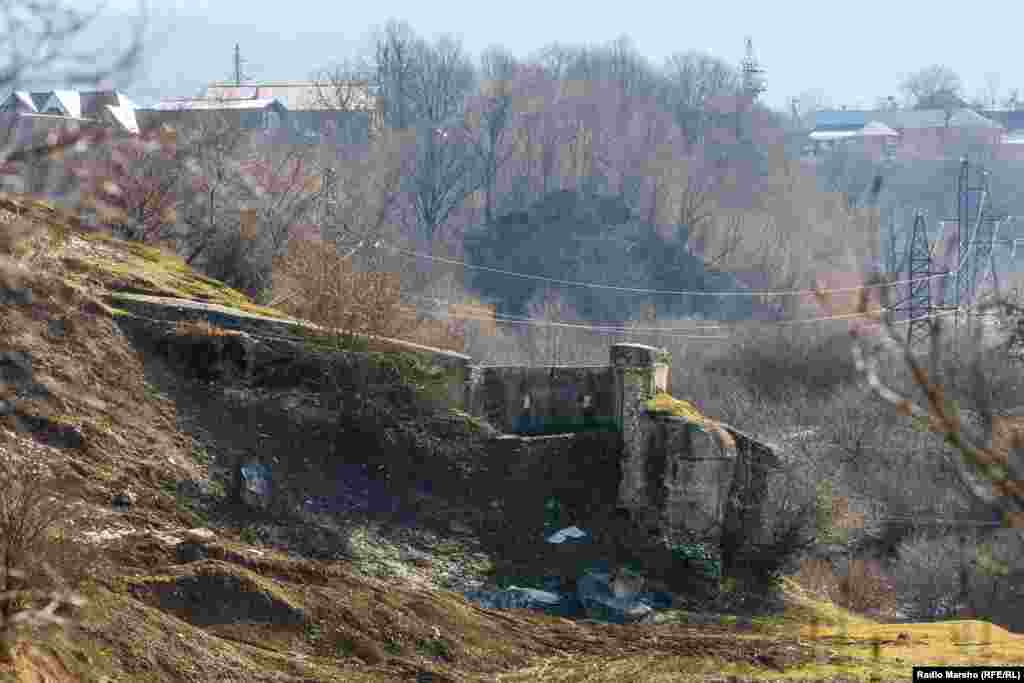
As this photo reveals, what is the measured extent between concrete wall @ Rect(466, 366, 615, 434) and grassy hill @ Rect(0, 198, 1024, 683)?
36.0 inches

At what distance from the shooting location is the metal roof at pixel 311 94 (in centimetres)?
5588

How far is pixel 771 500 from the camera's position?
14.9 metres

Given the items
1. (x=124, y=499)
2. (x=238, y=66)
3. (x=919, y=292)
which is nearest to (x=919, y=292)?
(x=919, y=292)

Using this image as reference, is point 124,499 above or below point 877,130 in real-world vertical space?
below

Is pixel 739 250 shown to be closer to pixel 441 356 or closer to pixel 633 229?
pixel 633 229

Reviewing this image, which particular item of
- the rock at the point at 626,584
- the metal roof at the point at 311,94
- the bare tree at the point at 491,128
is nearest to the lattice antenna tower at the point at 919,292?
the rock at the point at 626,584

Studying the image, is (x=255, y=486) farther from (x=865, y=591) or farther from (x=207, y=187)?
(x=207, y=187)

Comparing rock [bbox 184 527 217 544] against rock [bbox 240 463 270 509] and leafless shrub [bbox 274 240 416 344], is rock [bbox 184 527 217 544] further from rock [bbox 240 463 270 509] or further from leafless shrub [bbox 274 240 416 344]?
leafless shrub [bbox 274 240 416 344]

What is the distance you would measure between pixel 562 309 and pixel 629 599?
32.9 metres

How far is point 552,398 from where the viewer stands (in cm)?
1620

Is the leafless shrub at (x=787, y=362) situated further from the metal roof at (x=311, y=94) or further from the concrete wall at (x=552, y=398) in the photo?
the metal roof at (x=311, y=94)

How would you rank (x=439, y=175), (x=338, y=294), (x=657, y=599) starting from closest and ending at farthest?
(x=657, y=599) < (x=338, y=294) < (x=439, y=175)

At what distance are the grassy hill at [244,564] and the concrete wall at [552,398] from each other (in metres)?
0.91

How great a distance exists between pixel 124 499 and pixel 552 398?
546cm
